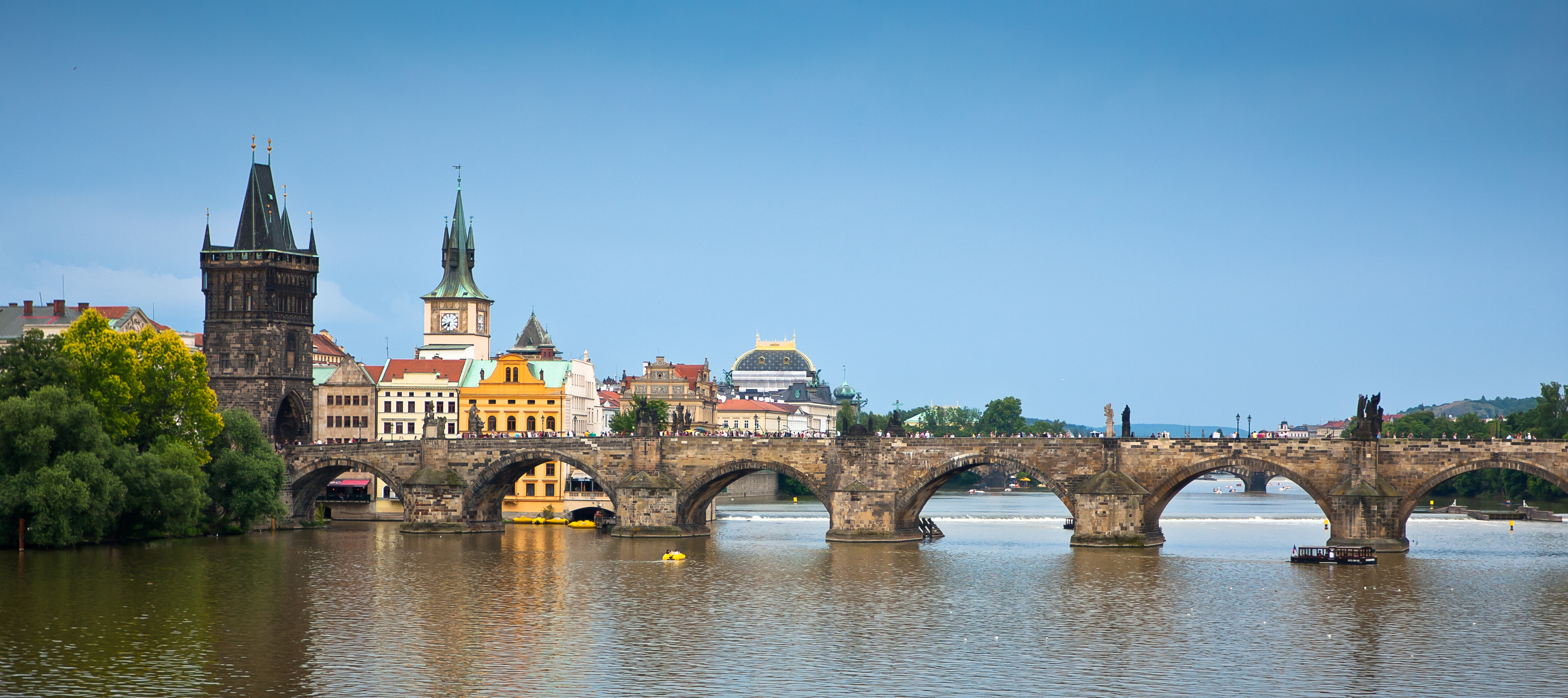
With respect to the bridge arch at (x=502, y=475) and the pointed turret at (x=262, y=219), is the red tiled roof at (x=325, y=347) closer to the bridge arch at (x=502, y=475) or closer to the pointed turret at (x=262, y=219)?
the pointed turret at (x=262, y=219)

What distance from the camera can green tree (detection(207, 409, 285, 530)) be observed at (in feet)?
288

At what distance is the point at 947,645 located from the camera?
48.2m

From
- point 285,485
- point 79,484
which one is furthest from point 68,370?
point 285,485

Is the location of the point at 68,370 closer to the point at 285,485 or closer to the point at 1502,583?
the point at 285,485

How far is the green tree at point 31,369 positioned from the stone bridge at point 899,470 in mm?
21468

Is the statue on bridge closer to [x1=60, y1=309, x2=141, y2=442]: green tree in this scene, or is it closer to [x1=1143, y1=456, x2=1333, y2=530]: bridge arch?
[x1=1143, y1=456, x2=1333, y2=530]: bridge arch

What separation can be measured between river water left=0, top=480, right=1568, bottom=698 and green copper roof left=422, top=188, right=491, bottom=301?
192 feet

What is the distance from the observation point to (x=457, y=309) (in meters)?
142

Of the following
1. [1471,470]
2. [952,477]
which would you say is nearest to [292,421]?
[952,477]

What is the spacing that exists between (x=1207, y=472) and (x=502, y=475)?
41480 millimetres

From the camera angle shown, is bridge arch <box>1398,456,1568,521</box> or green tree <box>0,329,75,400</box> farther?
green tree <box>0,329,75,400</box>

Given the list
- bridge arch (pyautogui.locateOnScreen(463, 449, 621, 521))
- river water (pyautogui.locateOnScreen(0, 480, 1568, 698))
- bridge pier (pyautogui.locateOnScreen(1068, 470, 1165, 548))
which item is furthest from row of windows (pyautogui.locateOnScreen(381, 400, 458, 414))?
bridge pier (pyautogui.locateOnScreen(1068, 470, 1165, 548))

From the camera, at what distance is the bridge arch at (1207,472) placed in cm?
7800

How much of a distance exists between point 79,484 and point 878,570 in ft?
118
